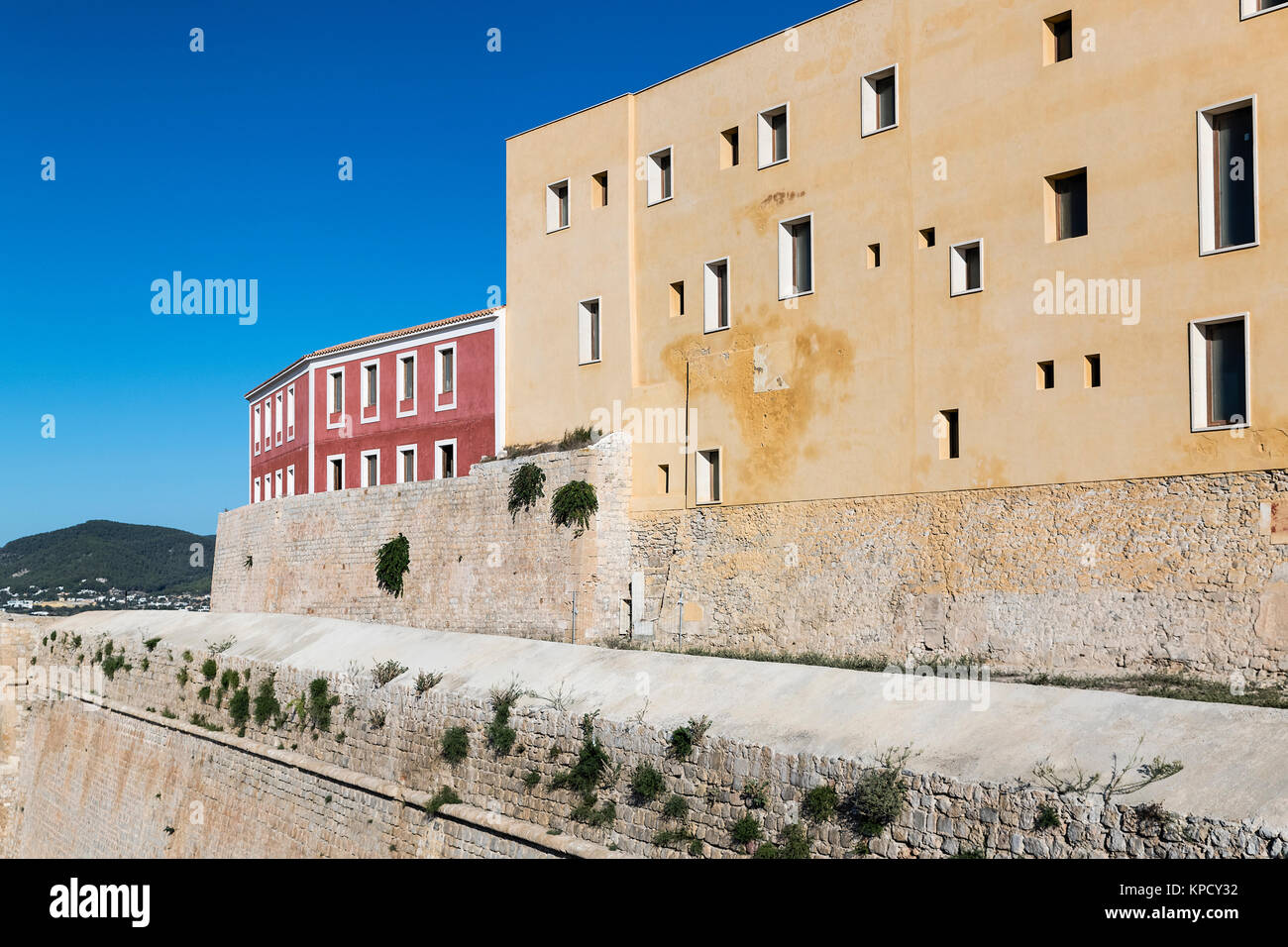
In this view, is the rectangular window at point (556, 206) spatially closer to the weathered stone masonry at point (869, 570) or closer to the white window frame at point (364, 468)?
the weathered stone masonry at point (869, 570)

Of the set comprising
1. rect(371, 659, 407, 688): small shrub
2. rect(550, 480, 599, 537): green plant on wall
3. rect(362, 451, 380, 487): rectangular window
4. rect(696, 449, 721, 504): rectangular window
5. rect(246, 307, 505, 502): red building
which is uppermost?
rect(246, 307, 505, 502): red building

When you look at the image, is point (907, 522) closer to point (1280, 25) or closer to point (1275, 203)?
point (1275, 203)

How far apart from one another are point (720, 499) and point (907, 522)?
15.0 ft

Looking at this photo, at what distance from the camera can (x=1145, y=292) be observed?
17016 mm

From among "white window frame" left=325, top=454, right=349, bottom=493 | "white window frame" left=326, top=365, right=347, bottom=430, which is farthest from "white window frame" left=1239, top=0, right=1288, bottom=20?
"white window frame" left=325, top=454, right=349, bottom=493

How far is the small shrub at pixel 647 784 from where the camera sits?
13398mm

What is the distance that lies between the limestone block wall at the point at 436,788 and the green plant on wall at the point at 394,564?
17.0 ft

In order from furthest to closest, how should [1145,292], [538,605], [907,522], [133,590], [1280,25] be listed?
1. [133,590]
2. [538,605]
3. [907,522]
4. [1145,292]
5. [1280,25]

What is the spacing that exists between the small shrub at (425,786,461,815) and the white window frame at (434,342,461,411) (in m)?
15.3

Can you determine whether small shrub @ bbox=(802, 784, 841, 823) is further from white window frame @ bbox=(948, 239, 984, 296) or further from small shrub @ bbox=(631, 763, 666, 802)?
white window frame @ bbox=(948, 239, 984, 296)

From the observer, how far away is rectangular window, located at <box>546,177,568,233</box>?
27.2 m

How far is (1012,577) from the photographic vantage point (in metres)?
18.1

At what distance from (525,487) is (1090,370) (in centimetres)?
1224
